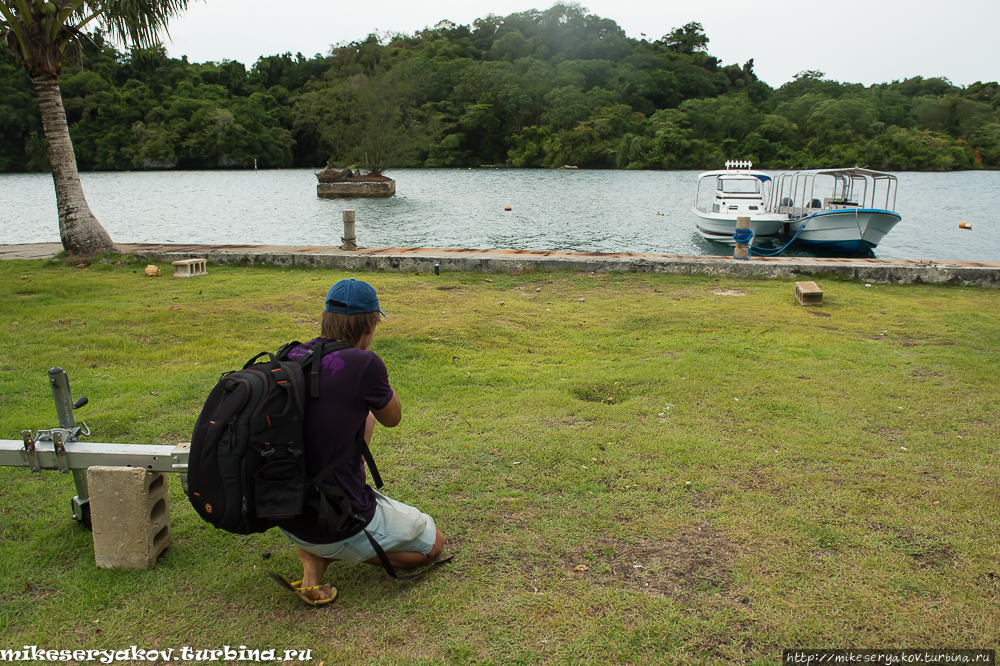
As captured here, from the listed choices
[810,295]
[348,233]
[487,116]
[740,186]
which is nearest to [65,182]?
[348,233]

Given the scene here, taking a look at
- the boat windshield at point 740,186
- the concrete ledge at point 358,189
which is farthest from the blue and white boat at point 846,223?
the concrete ledge at point 358,189

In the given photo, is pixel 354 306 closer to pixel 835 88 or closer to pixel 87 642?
pixel 87 642

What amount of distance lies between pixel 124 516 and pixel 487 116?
289 ft

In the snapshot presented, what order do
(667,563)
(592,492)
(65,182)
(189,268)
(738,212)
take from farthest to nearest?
(738,212), (65,182), (189,268), (592,492), (667,563)

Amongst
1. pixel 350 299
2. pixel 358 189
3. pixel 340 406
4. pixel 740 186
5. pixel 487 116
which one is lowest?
pixel 340 406

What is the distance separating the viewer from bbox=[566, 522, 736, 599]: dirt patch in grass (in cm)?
288

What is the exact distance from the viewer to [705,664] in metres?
2.42

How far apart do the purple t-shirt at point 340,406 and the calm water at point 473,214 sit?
68.6 ft

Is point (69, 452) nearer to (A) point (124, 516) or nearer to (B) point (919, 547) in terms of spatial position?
(A) point (124, 516)

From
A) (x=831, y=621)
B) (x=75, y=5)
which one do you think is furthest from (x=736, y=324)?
(x=75, y=5)

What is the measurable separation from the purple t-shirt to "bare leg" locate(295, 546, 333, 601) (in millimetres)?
230

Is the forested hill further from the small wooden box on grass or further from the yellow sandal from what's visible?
the yellow sandal

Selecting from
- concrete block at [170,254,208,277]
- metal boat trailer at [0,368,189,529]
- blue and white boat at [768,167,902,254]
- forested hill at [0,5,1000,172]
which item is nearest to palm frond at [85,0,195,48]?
concrete block at [170,254,208,277]

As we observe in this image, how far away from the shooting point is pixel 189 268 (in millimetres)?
10336
